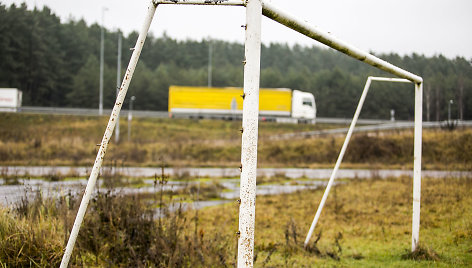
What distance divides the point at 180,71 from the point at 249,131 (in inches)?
2377

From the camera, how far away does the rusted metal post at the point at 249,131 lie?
2.27m

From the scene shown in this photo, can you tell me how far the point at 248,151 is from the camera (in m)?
2.26

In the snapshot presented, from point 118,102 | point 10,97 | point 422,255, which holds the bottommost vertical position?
point 422,255

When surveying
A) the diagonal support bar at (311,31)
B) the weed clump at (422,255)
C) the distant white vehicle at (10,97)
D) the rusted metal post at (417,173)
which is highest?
the distant white vehicle at (10,97)

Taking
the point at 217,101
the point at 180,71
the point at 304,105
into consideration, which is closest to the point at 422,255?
the point at 304,105

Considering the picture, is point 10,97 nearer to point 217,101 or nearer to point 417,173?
point 217,101

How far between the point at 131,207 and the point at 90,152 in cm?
1895

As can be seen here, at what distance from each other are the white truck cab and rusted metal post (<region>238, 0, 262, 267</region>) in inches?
1669

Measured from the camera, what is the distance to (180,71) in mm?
61469

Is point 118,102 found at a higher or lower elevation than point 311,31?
lower

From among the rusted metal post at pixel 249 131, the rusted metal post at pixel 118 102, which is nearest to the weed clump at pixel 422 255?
the rusted metal post at pixel 249 131

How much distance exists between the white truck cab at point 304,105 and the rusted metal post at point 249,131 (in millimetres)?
42392

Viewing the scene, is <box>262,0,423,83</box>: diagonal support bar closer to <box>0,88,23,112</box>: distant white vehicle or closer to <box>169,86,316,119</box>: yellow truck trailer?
<box>0,88,23,112</box>: distant white vehicle

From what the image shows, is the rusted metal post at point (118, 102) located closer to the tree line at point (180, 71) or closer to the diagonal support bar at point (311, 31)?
the diagonal support bar at point (311, 31)
